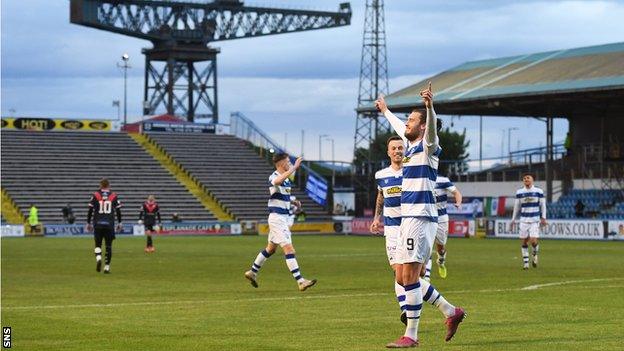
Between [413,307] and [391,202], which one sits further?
[391,202]

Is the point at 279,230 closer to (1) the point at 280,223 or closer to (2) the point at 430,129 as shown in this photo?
(1) the point at 280,223

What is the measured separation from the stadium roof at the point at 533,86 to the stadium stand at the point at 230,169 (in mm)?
11492

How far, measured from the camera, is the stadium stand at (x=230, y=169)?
8650 cm

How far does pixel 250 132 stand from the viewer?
3969 inches

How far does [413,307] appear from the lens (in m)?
14.6

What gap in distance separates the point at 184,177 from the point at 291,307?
2780 inches

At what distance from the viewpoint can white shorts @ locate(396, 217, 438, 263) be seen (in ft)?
47.5

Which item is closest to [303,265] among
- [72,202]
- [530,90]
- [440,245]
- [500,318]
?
[440,245]

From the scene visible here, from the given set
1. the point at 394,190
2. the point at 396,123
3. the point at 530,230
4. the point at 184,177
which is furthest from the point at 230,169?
the point at 396,123

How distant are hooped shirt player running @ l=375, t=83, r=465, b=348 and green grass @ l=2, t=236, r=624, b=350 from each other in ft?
1.76

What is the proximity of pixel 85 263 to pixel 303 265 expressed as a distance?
6.60 m

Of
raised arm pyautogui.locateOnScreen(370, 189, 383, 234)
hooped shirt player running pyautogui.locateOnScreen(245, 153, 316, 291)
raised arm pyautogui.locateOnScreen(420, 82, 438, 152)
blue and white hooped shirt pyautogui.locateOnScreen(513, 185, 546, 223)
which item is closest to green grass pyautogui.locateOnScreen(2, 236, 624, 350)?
hooped shirt player running pyautogui.locateOnScreen(245, 153, 316, 291)
